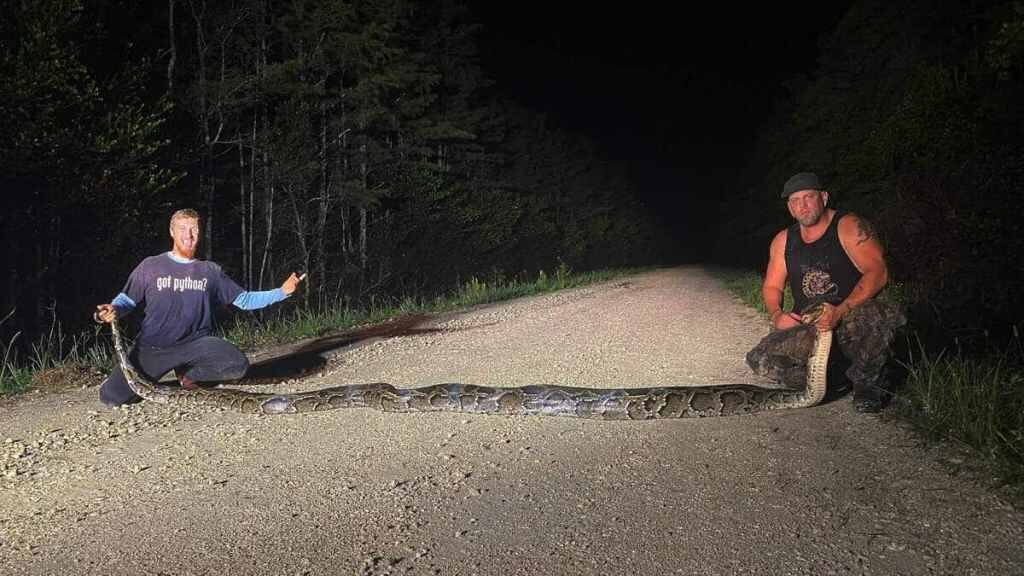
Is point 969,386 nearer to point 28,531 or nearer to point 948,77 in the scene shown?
point 28,531

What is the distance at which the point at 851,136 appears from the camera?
78.1ft

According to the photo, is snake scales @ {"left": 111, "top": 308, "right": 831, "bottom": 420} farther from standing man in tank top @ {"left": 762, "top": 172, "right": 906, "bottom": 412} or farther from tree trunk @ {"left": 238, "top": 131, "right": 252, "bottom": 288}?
tree trunk @ {"left": 238, "top": 131, "right": 252, "bottom": 288}

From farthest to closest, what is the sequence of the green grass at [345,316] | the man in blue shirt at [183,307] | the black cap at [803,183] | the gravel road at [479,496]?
the green grass at [345,316] < the man in blue shirt at [183,307] < the black cap at [803,183] < the gravel road at [479,496]

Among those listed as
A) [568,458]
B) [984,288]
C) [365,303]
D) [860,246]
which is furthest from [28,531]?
[365,303]

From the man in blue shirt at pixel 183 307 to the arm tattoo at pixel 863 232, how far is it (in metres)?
4.52

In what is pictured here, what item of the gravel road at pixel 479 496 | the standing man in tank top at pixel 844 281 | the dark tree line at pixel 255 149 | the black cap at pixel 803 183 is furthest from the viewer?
the dark tree line at pixel 255 149

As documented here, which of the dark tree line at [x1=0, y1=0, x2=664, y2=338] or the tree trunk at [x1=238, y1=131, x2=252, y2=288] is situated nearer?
the dark tree line at [x1=0, y1=0, x2=664, y2=338]

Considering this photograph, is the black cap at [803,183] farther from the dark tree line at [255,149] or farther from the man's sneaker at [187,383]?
the dark tree line at [255,149]

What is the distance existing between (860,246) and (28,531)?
540 cm

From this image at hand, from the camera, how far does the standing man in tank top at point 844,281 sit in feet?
16.4

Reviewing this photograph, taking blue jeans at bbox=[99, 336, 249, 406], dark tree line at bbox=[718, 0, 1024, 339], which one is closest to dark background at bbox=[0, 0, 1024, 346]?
dark tree line at bbox=[718, 0, 1024, 339]

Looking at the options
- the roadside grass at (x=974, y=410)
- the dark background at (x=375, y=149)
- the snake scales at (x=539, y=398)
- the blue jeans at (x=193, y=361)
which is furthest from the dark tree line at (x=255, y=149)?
the roadside grass at (x=974, y=410)

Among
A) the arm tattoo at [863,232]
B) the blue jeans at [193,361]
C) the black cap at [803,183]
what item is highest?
the black cap at [803,183]

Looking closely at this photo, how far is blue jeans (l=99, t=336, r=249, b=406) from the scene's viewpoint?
19.8 ft
